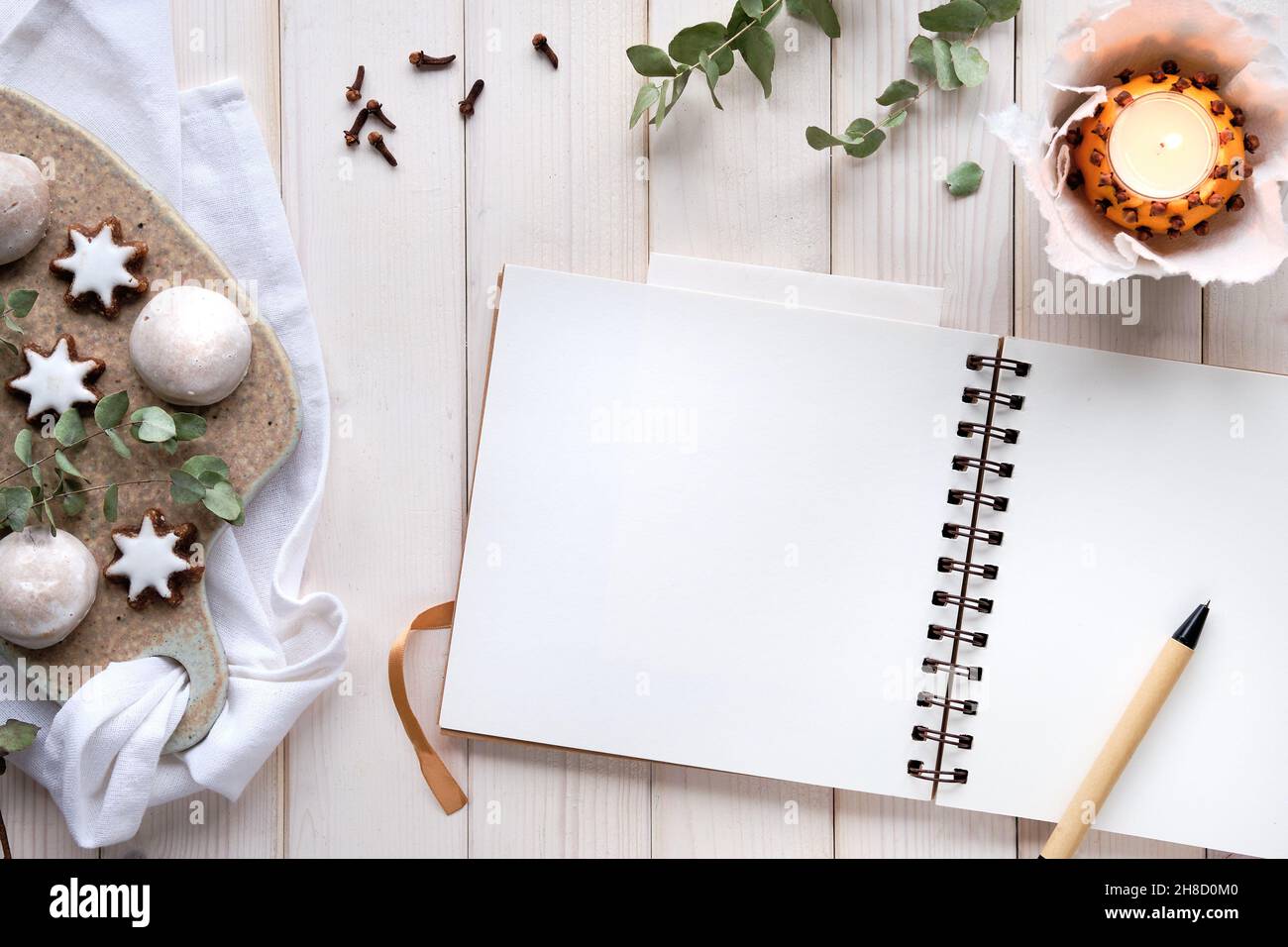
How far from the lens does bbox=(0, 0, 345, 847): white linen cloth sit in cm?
64

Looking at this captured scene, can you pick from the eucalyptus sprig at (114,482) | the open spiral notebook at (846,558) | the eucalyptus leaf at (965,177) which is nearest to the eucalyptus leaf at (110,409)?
the eucalyptus sprig at (114,482)

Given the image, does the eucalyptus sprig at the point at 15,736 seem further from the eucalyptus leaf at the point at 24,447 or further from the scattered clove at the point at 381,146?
the scattered clove at the point at 381,146

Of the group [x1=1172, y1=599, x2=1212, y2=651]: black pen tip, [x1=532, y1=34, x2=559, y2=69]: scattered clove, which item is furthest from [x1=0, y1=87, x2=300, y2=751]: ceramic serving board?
[x1=1172, y1=599, x2=1212, y2=651]: black pen tip

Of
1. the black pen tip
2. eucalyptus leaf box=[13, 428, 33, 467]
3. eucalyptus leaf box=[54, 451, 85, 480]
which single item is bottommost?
the black pen tip

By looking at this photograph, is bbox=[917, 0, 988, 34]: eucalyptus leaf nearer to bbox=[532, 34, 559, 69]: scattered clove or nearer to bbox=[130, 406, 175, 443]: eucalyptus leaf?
bbox=[532, 34, 559, 69]: scattered clove

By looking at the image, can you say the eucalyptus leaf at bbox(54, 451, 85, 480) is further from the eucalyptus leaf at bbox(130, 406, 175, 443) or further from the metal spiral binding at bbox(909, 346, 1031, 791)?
the metal spiral binding at bbox(909, 346, 1031, 791)

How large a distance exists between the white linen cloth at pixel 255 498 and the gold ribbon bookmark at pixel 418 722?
39 mm

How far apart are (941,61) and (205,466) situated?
1.78 feet

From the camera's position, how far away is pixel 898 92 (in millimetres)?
657

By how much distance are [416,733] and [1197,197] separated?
0.59 m

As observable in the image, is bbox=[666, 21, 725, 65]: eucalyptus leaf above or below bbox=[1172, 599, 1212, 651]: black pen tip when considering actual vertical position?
above

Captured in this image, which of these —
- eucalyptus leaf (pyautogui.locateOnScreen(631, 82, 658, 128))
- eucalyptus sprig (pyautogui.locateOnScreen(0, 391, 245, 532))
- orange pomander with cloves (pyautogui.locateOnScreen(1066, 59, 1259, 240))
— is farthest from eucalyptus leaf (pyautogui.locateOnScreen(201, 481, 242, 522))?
orange pomander with cloves (pyautogui.locateOnScreen(1066, 59, 1259, 240))

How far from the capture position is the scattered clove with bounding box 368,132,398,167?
26.4 inches
